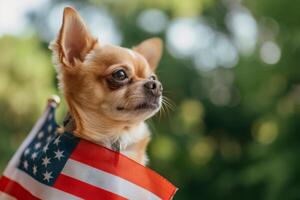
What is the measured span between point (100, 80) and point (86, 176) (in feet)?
0.58

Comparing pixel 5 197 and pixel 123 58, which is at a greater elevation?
pixel 123 58

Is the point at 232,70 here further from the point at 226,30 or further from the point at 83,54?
the point at 83,54

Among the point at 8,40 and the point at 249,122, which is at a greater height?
the point at 249,122

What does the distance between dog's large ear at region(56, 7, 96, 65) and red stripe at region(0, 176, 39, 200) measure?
10.1 inches

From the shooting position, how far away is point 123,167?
108cm

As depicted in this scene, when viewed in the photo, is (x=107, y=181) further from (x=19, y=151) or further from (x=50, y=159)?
(x=19, y=151)

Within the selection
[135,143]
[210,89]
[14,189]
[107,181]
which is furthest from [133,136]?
[210,89]

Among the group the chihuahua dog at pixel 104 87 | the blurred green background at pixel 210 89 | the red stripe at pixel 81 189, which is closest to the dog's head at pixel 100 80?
the chihuahua dog at pixel 104 87

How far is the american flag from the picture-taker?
1.06 metres

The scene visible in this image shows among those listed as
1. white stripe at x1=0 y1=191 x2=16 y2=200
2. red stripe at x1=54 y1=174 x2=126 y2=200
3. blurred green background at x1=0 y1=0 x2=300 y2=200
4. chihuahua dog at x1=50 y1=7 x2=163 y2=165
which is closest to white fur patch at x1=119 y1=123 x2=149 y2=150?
chihuahua dog at x1=50 y1=7 x2=163 y2=165

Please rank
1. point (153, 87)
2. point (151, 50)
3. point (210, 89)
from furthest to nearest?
point (210, 89) → point (151, 50) → point (153, 87)

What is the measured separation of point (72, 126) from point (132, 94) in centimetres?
16

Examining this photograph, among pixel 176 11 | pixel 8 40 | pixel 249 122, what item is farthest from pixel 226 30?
pixel 8 40

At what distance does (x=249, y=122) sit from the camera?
3564mm
